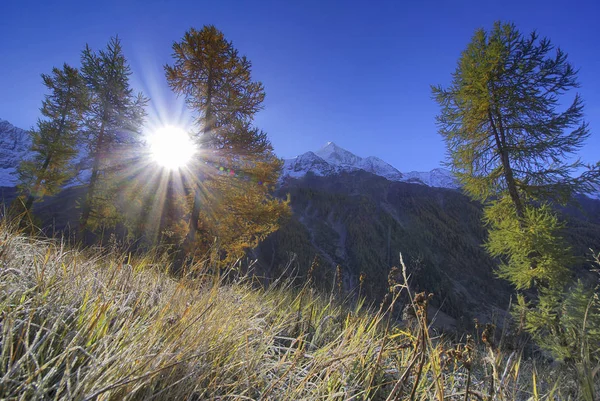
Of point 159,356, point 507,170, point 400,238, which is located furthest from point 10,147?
point 507,170

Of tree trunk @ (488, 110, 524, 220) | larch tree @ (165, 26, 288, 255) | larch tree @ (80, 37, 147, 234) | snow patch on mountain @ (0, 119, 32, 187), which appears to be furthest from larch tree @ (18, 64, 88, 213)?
snow patch on mountain @ (0, 119, 32, 187)

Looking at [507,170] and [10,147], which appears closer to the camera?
[507,170]

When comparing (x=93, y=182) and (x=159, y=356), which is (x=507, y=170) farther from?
→ (x=93, y=182)

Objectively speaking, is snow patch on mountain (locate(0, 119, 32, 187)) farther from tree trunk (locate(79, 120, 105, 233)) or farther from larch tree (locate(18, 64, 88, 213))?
tree trunk (locate(79, 120, 105, 233))

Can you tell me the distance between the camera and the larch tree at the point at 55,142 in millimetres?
12875

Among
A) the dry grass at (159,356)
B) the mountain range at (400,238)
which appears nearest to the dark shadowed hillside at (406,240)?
the mountain range at (400,238)

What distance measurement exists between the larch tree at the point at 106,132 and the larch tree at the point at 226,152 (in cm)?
490

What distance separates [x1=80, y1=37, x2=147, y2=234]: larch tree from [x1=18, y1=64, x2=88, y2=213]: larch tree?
125cm

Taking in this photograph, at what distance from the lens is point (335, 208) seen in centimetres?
7644

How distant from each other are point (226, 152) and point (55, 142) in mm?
10491

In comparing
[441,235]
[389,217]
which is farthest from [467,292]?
[389,217]

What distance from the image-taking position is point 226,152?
30.4 feet

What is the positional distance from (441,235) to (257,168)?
74606 mm

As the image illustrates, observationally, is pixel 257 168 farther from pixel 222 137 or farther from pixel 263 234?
pixel 263 234
